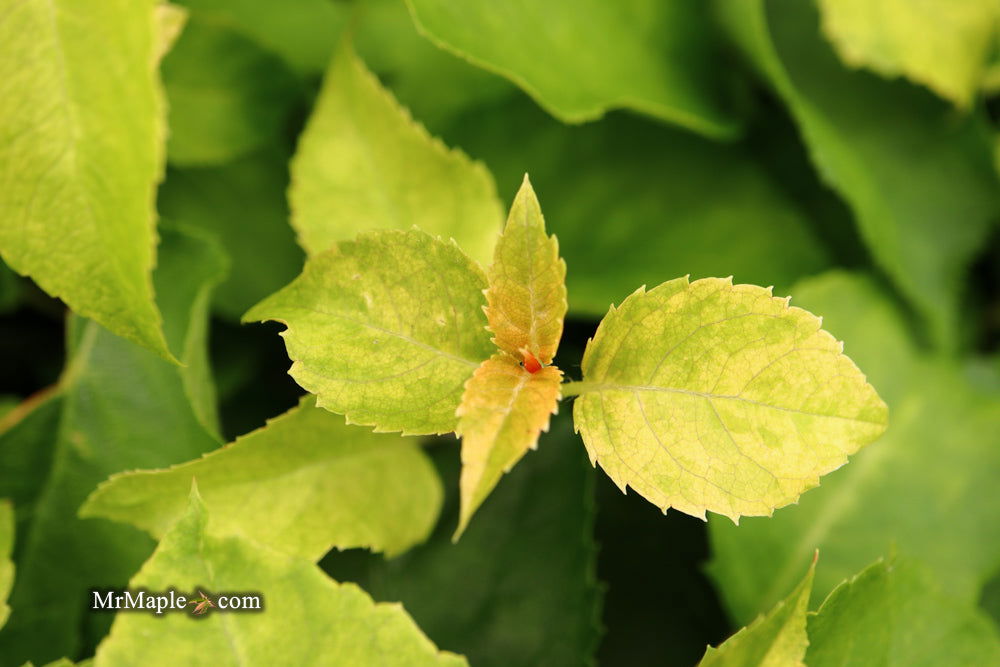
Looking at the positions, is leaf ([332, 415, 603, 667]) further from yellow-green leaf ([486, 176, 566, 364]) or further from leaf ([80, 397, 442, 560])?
yellow-green leaf ([486, 176, 566, 364])

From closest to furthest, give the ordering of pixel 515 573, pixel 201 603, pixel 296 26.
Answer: pixel 201 603, pixel 515 573, pixel 296 26

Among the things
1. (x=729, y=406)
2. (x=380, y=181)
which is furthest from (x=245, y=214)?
(x=729, y=406)

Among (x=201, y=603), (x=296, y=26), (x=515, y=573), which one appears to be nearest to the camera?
(x=201, y=603)

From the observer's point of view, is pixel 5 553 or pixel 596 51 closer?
pixel 5 553

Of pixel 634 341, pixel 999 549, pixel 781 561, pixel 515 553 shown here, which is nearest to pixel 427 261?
pixel 634 341

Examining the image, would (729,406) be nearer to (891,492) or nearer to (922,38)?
(891,492)

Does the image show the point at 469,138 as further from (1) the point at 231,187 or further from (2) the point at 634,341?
(2) the point at 634,341

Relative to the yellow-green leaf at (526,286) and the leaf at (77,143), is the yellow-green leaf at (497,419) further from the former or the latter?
the leaf at (77,143)

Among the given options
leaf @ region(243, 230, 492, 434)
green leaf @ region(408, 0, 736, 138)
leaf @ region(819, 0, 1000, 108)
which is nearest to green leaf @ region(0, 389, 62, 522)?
leaf @ region(243, 230, 492, 434)

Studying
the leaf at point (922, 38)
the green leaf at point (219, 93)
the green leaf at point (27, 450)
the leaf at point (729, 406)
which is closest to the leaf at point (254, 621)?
the leaf at point (729, 406)
